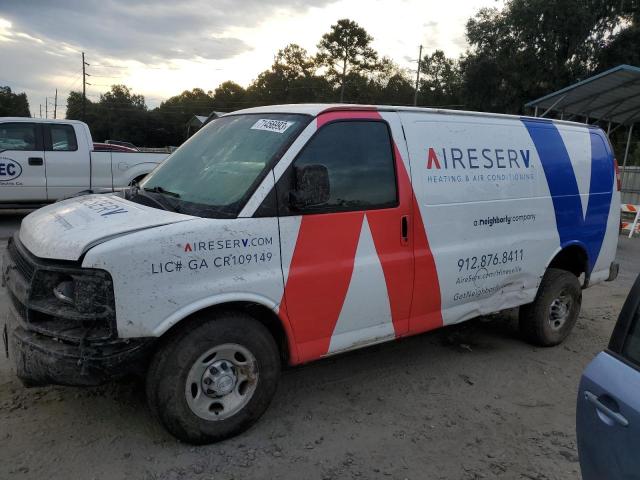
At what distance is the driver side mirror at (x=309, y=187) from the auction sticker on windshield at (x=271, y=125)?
40 cm

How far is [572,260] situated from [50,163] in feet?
31.9

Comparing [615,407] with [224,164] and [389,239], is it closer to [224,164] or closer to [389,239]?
[389,239]

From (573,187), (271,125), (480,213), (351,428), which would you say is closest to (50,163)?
(271,125)

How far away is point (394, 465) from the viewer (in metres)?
3.04

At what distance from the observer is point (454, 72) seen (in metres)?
51.8

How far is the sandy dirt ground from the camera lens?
2.96 meters

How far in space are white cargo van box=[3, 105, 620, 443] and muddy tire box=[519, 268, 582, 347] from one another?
0.68ft

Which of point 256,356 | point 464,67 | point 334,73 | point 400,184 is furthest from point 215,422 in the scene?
point 334,73

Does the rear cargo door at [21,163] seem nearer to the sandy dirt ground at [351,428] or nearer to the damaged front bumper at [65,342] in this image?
the sandy dirt ground at [351,428]

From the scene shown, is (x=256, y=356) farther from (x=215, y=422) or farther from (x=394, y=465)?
(x=394, y=465)

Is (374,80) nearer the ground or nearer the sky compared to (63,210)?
nearer the sky

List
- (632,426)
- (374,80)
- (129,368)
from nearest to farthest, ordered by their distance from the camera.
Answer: (632,426) → (129,368) → (374,80)

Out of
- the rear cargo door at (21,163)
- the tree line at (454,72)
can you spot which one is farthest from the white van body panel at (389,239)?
the tree line at (454,72)

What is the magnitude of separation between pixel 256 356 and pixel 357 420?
34.8 inches
